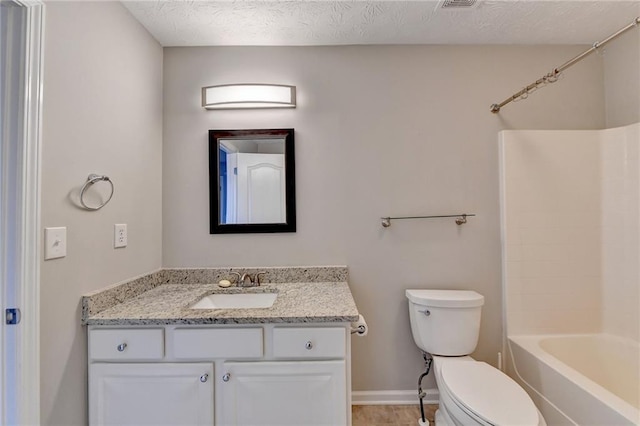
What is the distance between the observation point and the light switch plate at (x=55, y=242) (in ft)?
3.65

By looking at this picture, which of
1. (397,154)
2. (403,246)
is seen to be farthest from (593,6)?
(403,246)

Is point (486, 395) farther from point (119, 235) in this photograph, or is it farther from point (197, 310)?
point (119, 235)

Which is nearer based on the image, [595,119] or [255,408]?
[255,408]

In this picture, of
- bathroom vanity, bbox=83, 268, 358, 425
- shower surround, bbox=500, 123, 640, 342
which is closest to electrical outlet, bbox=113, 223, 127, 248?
bathroom vanity, bbox=83, 268, 358, 425

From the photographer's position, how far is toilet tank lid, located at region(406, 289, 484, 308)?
66.9 inches

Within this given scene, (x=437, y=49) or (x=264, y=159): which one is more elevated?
(x=437, y=49)

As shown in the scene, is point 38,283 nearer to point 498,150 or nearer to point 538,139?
point 498,150

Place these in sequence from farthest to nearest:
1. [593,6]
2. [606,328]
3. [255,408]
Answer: [606,328]
[593,6]
[255,408]

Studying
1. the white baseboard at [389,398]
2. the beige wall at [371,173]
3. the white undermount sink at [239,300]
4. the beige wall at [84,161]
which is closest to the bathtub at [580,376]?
the beige wall at [371,173]

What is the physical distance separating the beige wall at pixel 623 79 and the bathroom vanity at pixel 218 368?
6.69ft

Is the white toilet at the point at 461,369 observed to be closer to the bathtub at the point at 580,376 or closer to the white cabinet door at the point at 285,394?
the bathtub at the point at 580,376

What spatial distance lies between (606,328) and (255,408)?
2.09 metres

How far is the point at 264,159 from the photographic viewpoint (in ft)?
6.30

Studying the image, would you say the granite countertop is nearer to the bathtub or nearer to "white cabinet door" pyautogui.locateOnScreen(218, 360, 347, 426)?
"white cabinet door" pyautogui.locateOnScreen(218, 360, 347, 426)
